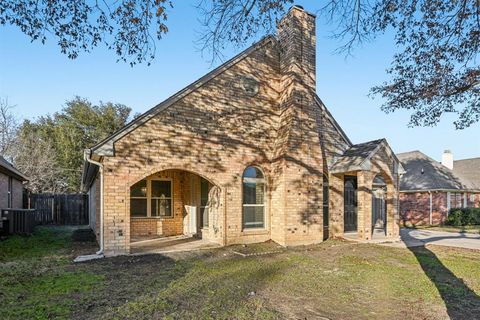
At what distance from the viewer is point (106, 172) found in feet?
28.7

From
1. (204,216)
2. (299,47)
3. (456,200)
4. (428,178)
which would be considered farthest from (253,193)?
(456,200)

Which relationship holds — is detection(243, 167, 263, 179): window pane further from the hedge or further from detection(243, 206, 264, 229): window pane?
the hedge

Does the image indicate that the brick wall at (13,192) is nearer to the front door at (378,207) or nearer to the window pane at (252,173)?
the window pane at (252,173)

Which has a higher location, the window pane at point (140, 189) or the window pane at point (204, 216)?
the window pane at point (140, 189)

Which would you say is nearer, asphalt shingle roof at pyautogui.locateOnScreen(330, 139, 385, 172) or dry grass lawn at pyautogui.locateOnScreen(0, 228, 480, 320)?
dry grass lawn at pyautogui.locateOnScreen(0, 228, 480, 320)

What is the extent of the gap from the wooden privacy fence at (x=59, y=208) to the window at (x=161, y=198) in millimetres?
11380

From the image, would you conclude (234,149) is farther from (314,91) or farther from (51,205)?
(51,205)

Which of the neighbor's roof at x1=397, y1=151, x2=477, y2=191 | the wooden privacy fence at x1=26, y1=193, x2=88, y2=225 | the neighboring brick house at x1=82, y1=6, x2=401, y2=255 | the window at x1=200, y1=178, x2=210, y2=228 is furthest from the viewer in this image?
the neighbor's roof at x1=397, y1=151, x2=477, y2=191

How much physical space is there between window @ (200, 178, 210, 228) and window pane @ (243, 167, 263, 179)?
1.65 m

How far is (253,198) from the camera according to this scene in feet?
Result: 37.1

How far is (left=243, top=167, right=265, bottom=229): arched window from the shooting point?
36.5 ft

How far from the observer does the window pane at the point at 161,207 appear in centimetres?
1292

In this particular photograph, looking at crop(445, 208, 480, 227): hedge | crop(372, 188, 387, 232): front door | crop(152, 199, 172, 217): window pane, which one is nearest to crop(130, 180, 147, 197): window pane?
crop(152, 199, 172, 217): window pane

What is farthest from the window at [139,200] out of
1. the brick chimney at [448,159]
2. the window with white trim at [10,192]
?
the brick chimney at [448,159]
